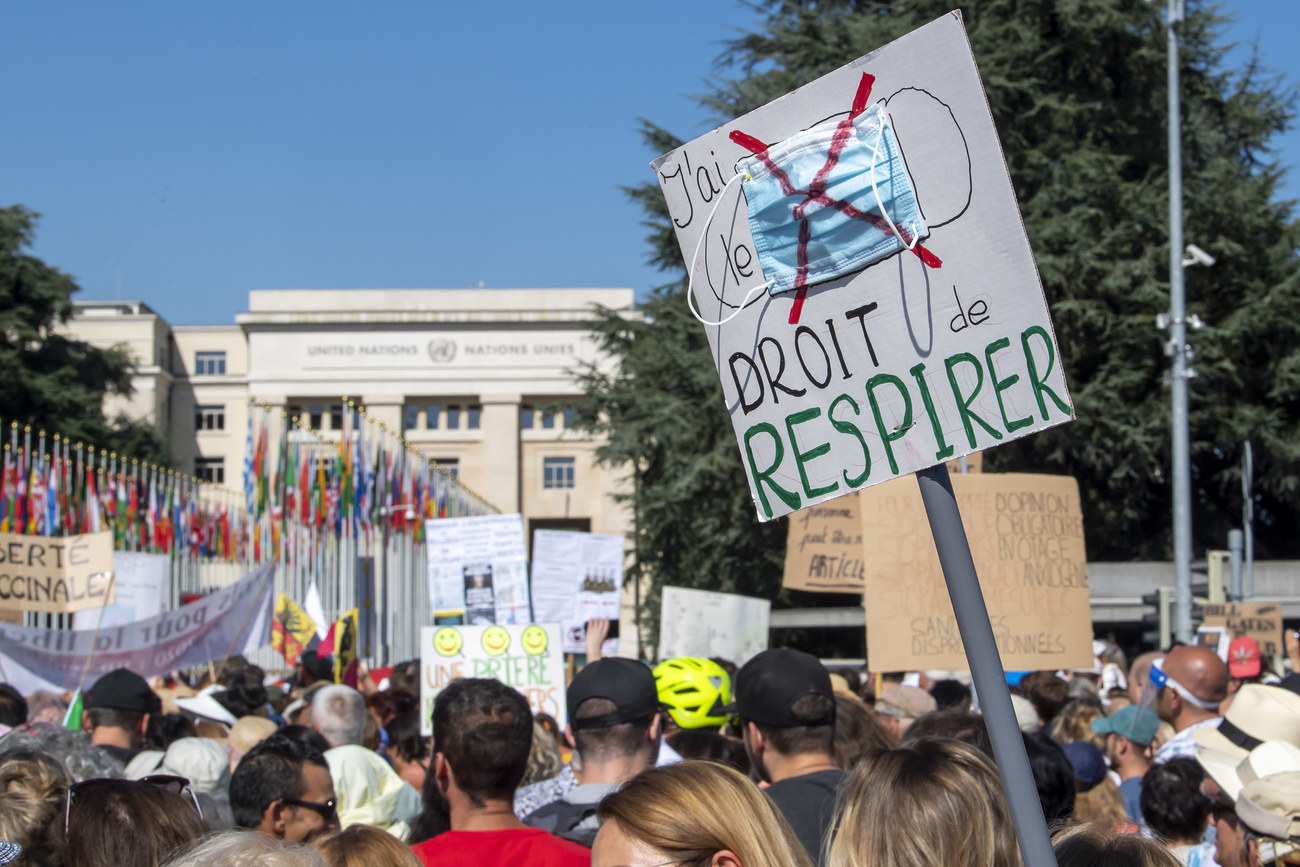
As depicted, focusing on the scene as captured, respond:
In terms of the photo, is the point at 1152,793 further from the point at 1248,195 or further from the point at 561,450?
the point at 561,450

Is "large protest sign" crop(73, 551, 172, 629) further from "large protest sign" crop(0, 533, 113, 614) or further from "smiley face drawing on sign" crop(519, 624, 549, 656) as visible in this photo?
"smiley face drawing on sign" crop(519, 624, 549, 656)

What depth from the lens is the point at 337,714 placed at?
16.9 feet

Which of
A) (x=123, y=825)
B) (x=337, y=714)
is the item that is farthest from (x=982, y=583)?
(x=123, y=825)

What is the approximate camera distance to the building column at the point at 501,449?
6275cm

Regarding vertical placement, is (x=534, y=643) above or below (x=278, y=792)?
above

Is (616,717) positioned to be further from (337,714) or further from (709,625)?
(709,625)

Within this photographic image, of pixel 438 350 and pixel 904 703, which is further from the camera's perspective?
pixel 438 350

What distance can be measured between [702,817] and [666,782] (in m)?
0.09

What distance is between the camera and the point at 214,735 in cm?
586

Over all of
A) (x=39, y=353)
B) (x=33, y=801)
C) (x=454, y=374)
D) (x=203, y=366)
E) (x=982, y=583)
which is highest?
(x=203, y=366)

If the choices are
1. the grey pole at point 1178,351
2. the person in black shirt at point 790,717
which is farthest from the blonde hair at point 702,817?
the grey pole at point 1178,351

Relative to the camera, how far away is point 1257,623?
11.2 meters

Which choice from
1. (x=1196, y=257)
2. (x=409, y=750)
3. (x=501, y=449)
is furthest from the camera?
(x=501, y=449)

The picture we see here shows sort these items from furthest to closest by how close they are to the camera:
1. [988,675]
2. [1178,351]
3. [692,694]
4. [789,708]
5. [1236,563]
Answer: [1178,351], [1236,563], [692,694], [789,708], [988,675]
